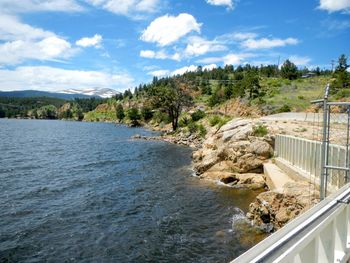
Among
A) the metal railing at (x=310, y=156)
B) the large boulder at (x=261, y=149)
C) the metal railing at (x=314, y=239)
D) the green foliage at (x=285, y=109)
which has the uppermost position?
the green foliage at (x=285, y=109)

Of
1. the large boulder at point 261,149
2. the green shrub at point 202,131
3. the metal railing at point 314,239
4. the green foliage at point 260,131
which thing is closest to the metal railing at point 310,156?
the large boulder at point 261,149

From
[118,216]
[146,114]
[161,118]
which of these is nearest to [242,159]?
[118,216]

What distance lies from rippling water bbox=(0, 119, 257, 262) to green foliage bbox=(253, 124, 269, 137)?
22.1 feet

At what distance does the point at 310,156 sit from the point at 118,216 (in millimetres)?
11110

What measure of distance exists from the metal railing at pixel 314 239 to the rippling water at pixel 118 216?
27.1ft

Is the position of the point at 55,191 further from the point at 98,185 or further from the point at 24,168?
the point at 24,168

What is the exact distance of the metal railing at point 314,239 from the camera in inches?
147

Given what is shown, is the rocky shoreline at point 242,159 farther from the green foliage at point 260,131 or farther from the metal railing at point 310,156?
the metal railing at point 310,156

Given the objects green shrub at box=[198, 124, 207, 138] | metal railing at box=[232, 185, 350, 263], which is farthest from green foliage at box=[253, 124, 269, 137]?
green shrub at box=[198, 124, 207, 138]

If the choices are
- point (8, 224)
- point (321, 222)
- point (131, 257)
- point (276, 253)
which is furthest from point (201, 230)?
point (276, 253)

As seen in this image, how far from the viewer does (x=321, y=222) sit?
198 inches

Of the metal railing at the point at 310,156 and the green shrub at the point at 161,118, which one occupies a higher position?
the metal railing at the point at 310,156

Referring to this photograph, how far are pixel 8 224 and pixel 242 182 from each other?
1609 cm

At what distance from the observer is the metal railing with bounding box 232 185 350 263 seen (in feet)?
12.3
